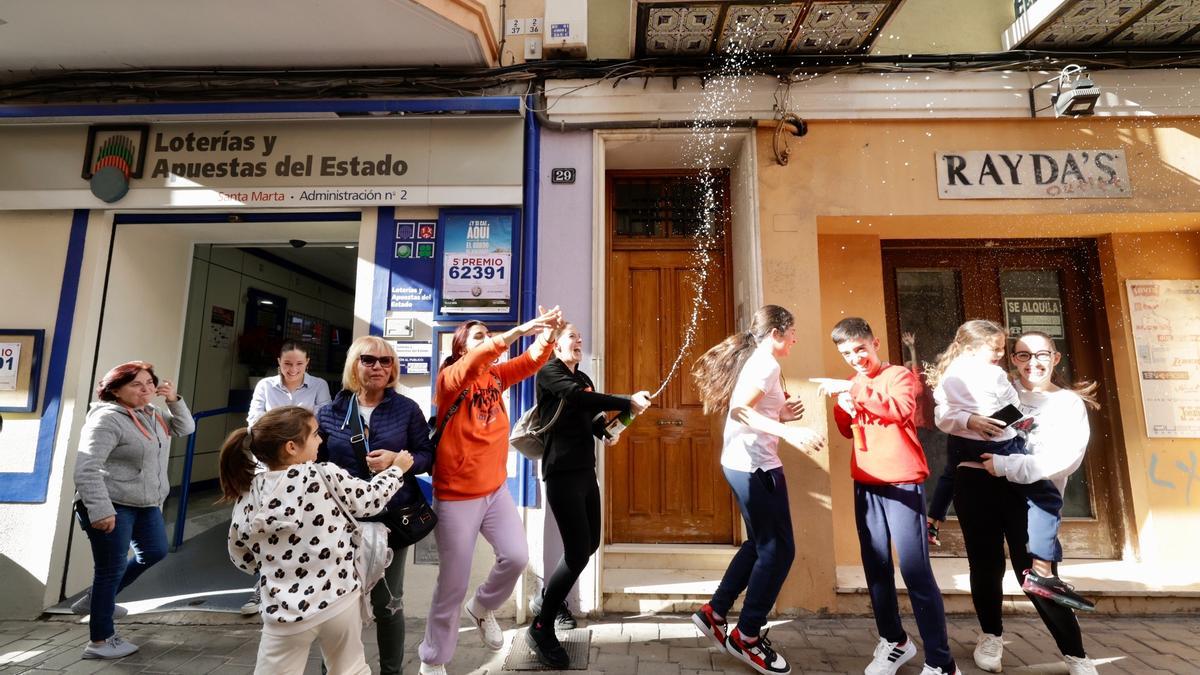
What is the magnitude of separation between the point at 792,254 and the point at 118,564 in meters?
5.22

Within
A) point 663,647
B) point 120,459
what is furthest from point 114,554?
point 663,647

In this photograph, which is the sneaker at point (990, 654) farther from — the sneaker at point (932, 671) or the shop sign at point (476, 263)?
the shop sign at point (476, 263)

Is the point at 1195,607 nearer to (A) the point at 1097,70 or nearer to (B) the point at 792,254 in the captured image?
(B) the point at 792,254

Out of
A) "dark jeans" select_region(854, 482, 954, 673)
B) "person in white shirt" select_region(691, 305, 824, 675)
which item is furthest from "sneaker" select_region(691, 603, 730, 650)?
"dark jeans" select_region(854, 482, 954, 673)

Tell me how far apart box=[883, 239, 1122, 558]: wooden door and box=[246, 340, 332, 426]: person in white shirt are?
16.9 ft

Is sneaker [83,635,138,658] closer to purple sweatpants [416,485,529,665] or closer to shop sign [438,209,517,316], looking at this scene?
purple sweatpants [416,485,529,665]

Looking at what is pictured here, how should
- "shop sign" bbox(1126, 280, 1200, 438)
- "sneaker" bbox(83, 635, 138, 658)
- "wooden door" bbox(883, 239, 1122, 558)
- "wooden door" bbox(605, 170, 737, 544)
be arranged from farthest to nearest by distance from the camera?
"wooden door" bbox(883, 239, 1122, 558) → "wooden door" bbox(605, 170, 737, 544) → "shop sign" bbox(1126, 280, 1200, 438) → "sneaker" bbox(83, 635, 138, 658)

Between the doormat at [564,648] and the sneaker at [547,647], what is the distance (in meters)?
0.04

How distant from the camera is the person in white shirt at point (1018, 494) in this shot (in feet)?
9.31

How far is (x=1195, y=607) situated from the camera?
3891 mm

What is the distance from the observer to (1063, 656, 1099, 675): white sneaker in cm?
289

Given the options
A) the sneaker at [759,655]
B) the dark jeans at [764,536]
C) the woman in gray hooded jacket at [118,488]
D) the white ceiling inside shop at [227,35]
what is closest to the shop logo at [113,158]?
the white ceiling inside shop at [227,35]

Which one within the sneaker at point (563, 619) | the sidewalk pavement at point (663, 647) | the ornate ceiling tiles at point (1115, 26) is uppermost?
the ornate ceiling tiles at point (1115, 26)

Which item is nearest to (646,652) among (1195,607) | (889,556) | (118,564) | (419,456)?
(889,556)
